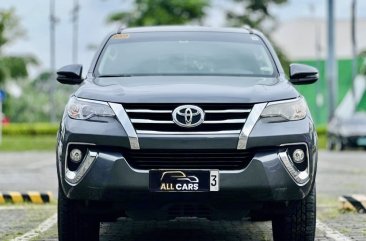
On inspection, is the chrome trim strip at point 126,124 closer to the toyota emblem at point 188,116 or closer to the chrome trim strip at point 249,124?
Result: the toyota emblem at point 188,116

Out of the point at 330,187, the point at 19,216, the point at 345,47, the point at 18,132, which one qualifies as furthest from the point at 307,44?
the point at 19,216

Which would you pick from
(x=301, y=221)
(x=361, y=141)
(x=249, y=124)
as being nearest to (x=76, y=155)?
(x=249, y=124)

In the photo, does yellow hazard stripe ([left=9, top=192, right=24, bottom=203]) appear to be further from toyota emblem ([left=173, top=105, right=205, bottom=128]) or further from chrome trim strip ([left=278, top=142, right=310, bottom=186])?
chrome trim strip ([left=278, top=142, right=310, bottom=186])

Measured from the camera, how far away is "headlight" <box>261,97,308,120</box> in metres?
5.84

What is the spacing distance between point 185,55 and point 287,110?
1.44 metres

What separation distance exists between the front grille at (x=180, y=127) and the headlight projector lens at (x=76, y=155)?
415 mm

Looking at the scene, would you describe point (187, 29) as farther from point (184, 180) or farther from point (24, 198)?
point (24, 198)

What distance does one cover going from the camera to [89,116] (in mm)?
5875

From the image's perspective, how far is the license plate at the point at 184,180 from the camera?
5.66 m

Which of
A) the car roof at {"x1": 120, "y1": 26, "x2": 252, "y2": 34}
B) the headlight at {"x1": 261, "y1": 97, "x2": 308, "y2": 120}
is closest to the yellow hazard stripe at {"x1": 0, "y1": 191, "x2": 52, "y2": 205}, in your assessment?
the car roof at {"x1": 120, "y1": 26, "x2": 252, "y2": 34}

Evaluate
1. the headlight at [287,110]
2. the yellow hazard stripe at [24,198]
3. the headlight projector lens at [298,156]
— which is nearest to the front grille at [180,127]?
the headlight at [287,110]

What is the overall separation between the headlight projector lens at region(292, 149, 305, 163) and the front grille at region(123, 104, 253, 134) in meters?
0.41

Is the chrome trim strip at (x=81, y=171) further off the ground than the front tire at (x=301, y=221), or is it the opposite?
the chrome trim strip at (x=81, y=171)

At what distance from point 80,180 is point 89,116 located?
45cm
